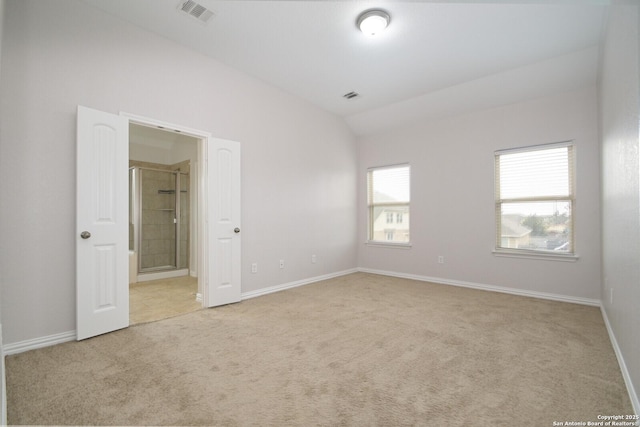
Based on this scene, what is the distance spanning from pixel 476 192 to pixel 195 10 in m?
4.19

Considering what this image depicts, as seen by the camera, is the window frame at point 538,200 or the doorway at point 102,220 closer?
the doorway at point 102,220

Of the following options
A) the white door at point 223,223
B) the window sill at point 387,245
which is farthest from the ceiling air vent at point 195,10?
the window sill at point 387,245

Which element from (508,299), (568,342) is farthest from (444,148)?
(568,342)

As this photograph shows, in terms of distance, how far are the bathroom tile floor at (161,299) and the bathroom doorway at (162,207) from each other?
0.06m

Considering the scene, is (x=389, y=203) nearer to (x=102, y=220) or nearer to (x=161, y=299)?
(x=161, y=299)

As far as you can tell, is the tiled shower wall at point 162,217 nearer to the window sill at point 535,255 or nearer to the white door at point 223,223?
the white door at point 223,223

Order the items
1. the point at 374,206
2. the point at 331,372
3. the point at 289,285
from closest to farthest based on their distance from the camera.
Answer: the point at 331,372, the point at 289,285, the point at 374,206

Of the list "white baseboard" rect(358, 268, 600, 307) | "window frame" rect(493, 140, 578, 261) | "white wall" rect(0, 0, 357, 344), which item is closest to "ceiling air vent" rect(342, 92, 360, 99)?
"white wall" rect(0, 0, 357, 344)

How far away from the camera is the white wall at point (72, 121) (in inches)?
92.3

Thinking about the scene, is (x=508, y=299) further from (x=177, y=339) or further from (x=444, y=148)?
(x=177, y=339)

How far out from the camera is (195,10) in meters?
2.78

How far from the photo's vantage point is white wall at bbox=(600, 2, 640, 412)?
5.22ft

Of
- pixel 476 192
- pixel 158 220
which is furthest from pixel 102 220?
pixel 476 192

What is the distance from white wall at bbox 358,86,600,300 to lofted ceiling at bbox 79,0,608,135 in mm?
317
